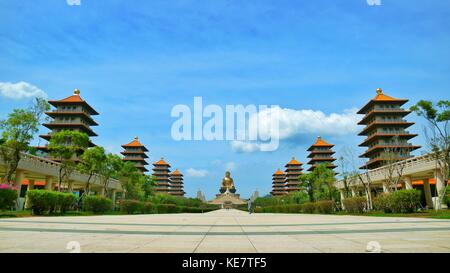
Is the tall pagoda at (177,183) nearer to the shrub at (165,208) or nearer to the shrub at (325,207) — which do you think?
the shrub at (165,208)

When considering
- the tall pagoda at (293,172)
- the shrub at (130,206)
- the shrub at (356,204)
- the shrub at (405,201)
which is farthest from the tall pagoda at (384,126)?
the tall pagoda at (293,172)

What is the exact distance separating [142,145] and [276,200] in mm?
42411

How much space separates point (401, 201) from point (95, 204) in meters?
24.3

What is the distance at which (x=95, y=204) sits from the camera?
1033 inches

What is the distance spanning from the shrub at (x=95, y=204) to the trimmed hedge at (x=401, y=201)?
23394mm

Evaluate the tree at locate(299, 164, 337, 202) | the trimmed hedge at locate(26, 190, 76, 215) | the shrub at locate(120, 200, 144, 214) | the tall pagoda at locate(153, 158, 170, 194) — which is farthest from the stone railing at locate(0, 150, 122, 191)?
the tall pagoda at locate(153, 158, 170, 194)

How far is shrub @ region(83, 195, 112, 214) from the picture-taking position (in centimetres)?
2575

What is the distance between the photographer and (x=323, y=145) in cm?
8306

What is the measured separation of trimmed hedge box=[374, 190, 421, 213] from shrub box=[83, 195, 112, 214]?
23.4 meters

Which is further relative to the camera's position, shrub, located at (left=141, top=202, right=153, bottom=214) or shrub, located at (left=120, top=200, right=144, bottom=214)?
shrub, located at (left=141, top=202, right=153, bottom=214)

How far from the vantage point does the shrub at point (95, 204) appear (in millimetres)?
25750

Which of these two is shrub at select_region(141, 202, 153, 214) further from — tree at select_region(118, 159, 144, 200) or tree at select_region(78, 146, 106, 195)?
tree at select_region(118, 159, 144, 200)

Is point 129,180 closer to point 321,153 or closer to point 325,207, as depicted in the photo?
point 325,207
